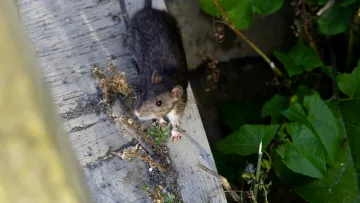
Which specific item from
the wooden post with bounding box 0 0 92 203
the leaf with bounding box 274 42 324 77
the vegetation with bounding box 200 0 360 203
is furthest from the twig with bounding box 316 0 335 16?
the wooden post with bounding box 0 0 92 203

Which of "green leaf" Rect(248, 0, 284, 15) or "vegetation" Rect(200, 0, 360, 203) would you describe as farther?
"green leaf" Rect(248, 0, 284, 15)

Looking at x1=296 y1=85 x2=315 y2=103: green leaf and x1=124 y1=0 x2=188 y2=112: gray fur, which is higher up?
x1=124 y1=0 x2=188 y2=112: gray fur

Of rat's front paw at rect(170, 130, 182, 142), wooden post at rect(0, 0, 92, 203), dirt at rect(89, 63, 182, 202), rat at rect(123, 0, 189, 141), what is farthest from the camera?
wooden post at rect(0, 0, 92, 203)

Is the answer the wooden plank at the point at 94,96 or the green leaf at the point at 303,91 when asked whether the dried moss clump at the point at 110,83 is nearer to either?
the wooden plank at the point at 94,96

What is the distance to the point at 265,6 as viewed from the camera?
3.03 m

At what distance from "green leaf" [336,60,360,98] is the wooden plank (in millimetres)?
952

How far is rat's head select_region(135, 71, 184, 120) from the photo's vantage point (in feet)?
8.95

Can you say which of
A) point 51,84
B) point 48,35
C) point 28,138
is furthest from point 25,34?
point 28,138

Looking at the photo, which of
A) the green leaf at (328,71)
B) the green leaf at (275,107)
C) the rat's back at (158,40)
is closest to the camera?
the rat's back at (158,40)

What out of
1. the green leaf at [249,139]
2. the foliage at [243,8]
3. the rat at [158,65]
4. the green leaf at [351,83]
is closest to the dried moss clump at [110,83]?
the rat at [158,65]

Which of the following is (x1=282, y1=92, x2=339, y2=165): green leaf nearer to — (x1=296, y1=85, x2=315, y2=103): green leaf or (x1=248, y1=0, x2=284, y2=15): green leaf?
(x1=296, y1=85, x2=315, y2=103): green leaf

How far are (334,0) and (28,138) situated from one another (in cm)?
251

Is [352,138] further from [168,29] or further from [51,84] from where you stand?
[51,84]

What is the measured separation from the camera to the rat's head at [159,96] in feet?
8.95
